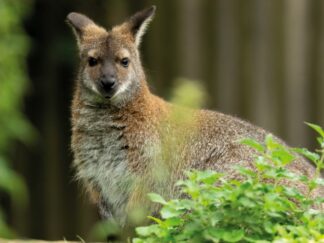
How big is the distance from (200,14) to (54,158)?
6.54 ft

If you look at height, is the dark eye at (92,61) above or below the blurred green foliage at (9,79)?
above

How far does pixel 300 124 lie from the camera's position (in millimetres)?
8859

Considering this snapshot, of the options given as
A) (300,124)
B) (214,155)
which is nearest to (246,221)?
(214,155)

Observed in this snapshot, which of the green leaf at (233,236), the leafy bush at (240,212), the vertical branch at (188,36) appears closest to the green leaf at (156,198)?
the leafy bush at (240,212)

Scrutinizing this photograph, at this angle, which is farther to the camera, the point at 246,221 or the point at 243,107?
the point at 243,107

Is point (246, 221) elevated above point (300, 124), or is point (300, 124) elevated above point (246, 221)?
point (246, 221)

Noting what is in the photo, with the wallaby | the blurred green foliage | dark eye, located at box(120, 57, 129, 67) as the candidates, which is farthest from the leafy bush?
the blurred green foliage

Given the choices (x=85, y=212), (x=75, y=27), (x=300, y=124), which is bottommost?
(x=85, y=212)

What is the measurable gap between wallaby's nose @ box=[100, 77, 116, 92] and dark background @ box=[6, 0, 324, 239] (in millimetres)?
2174

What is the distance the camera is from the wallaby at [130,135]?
6.30 m

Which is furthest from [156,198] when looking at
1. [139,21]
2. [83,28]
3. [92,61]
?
[83,28]

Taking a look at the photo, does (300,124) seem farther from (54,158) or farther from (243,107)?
(54,158)

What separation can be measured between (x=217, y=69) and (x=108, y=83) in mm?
2738

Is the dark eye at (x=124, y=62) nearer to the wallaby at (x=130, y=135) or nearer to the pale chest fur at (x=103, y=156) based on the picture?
the wallaby at (x=130, y=135)
